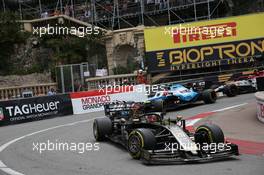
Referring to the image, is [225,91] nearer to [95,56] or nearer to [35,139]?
[35,139]

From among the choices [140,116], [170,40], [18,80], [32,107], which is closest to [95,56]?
[18,80]

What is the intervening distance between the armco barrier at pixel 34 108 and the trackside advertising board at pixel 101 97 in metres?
0.48

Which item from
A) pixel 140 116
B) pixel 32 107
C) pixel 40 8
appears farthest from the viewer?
pixel 40 8

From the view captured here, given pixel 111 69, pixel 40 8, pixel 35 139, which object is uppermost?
pixel 40 8

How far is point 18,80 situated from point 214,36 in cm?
1519

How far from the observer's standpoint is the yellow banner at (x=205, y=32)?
31.1 metres

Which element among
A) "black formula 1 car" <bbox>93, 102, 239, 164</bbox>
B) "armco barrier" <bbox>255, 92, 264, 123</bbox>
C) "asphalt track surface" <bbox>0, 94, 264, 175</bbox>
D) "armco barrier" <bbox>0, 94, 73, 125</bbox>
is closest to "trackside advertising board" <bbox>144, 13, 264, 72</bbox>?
"armco barrier" <bbox>0, 94, 73, 125</bbox>

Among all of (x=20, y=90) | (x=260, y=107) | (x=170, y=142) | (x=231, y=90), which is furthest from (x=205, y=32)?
(x=170, y=142)

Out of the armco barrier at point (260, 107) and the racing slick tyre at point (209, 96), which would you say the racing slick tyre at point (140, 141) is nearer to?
the armco barrier at point (260, 107)

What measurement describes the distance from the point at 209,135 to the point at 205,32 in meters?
20.5

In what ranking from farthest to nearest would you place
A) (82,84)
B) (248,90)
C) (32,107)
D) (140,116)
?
(82,84) → (248,90) → (32,107) → (140,116)

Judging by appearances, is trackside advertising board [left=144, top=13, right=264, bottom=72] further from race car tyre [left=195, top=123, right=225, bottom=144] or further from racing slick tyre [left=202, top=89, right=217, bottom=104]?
race car tyre [left=195, top=123, right=225, bottom=144]

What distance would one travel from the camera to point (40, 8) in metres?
43.1

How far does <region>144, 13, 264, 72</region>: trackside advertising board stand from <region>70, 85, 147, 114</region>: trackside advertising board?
3.92 metres
